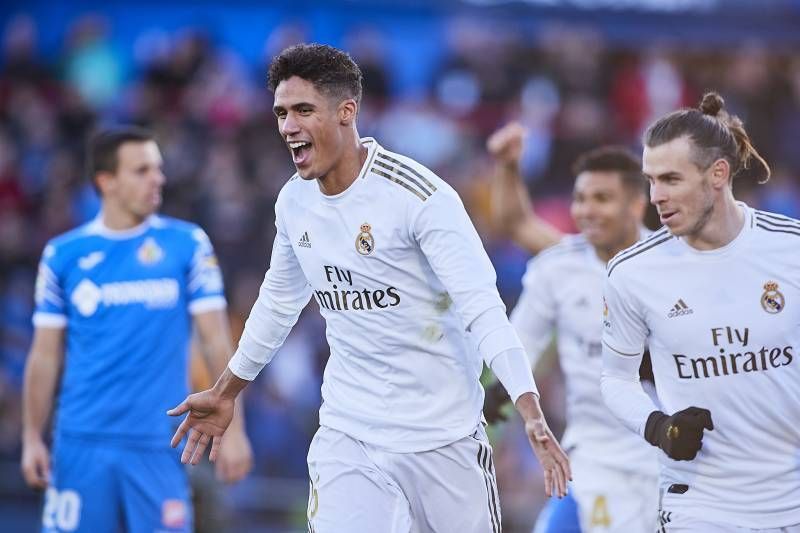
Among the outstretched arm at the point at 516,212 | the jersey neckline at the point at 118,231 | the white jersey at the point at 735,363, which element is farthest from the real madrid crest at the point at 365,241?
the outstretched arm at the point at 516,212

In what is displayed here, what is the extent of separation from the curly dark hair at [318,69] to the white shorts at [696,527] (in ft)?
7.33

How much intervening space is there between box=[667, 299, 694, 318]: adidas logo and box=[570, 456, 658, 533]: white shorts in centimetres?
186

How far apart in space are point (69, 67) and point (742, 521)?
44.0 ft

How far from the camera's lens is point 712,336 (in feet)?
17.6

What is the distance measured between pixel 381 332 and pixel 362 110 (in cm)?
1013

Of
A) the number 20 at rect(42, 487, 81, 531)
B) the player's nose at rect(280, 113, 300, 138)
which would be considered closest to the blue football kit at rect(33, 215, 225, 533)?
the number 20 at rect(42, 487, 81, 531)

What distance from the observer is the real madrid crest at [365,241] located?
545 cm

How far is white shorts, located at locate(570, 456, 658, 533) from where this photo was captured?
7055 mm

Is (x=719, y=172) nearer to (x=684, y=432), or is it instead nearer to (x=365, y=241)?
(x=684, y=432)

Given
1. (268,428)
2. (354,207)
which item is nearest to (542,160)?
(268,428)

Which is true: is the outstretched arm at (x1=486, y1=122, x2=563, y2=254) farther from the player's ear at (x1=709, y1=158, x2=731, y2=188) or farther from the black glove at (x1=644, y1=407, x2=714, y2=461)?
the black glove at (x1=644, y1=407, x2=714, y2=461)

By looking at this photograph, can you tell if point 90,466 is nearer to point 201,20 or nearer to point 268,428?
point 268,428

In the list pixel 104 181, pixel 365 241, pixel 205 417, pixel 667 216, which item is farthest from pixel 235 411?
pixel 667 216

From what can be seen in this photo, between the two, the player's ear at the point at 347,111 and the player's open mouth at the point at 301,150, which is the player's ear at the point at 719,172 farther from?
the player's open mouth at the point at 301,150
